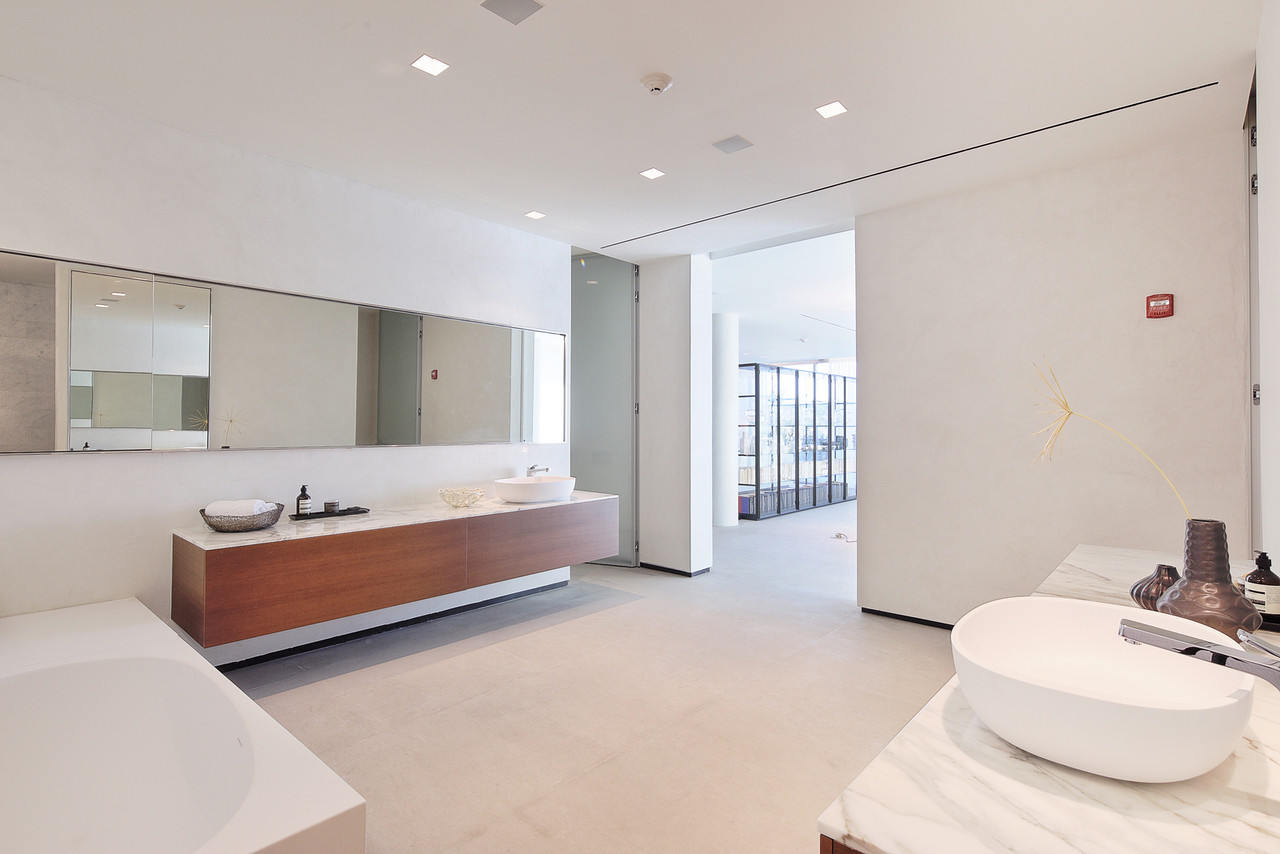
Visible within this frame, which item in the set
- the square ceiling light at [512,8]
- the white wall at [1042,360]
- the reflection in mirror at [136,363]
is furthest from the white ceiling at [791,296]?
the reflection in mirror at [136,363]

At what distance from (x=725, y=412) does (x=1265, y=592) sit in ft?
20.4

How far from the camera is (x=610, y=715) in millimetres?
2604

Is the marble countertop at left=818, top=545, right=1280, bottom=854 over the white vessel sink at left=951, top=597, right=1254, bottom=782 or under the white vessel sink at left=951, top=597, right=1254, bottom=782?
under

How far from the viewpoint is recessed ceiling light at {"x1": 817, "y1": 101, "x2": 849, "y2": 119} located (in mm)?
2594

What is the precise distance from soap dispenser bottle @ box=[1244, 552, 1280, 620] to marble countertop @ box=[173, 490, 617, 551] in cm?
307

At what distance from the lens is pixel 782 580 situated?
493cm

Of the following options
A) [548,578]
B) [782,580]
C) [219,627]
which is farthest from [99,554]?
[782,580]

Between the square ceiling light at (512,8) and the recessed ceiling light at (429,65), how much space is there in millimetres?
A: 385

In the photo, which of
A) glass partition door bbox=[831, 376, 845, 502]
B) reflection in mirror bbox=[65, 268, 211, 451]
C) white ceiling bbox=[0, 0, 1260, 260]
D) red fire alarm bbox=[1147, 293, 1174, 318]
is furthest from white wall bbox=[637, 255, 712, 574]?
glass partition door bbox=[831, 376, 845, 502]

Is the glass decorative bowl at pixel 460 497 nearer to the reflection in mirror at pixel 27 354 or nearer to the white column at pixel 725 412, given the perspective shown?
the reflection in mirror at pixel 27 354

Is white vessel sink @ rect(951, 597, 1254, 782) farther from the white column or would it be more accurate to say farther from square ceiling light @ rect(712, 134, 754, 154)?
the white column

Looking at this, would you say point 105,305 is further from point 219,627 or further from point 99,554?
point 219,627

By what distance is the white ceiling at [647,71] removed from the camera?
6.70 feet

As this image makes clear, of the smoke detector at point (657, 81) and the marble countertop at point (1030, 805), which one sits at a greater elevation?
the smoke detector at point (657, 81)
